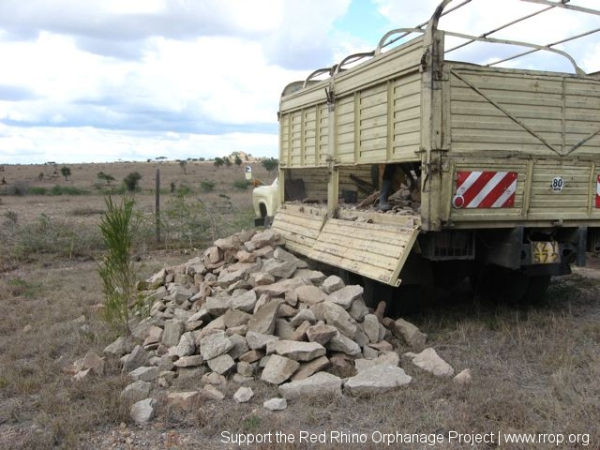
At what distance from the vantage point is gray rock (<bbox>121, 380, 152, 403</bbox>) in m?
4.37

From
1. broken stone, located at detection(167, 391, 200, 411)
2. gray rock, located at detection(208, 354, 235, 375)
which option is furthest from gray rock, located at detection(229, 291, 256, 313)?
broken stone, located at detection(167, 391, 200, 411)

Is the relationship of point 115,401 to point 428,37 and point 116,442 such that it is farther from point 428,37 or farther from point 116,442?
point 428,37

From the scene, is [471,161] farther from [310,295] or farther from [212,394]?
[212,394]

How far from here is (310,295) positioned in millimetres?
5809

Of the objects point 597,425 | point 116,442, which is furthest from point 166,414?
point 597,425

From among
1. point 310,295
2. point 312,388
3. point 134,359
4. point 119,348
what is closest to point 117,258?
point 119,348

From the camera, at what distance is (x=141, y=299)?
6.33 meters

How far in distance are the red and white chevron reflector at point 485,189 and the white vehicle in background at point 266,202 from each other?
5316 millimetres

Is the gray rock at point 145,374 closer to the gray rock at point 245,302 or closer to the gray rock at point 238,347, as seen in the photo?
the gray rock at point 238,347

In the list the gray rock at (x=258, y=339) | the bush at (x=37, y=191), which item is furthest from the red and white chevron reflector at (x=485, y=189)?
the bush at (x=37, y=191)

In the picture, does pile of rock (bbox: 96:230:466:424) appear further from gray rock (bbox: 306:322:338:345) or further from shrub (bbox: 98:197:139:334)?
shrub (bbox: 98:197:139:334)

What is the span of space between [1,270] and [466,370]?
31.7 ft

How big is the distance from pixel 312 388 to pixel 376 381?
0.50 meters

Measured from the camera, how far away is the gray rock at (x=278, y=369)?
461 cm
